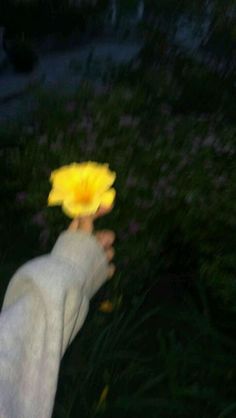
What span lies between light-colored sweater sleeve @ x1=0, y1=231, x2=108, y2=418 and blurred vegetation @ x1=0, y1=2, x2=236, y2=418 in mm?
786

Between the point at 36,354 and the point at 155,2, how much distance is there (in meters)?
3.11

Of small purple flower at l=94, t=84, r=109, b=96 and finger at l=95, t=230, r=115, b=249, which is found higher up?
finger at l=95, t=230, r=115, b=249

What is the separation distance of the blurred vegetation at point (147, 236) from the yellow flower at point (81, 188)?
89 cm

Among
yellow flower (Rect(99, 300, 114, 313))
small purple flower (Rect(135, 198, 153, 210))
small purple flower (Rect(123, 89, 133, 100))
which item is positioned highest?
small purple flower (Rect(123, 89, 133, 100))

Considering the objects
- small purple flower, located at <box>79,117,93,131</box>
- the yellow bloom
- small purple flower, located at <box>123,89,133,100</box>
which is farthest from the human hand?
small purple flower, located at <box>123,89,133,100</box>

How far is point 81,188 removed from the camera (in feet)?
Answer: 3.16

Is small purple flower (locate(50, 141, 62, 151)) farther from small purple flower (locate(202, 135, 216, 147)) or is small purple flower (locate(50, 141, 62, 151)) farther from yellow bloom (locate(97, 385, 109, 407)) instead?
yellow bloom (locate(97, 385, 109, 407))

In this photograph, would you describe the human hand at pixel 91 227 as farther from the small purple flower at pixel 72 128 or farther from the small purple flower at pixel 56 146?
the small purple flower at pixel 72 128

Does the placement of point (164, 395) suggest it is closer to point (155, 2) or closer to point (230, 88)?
point (230, 88)

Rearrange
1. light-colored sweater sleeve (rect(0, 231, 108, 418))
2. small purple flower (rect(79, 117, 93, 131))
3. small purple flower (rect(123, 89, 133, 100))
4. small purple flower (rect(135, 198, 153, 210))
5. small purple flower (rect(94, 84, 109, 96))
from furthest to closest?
small purple flower (rect(94, 84, 109, 96))
small purple flower (rect(123, 89, 133, 100))
small purple flower (rect(79, 117, 93, 131))
small purple flower (rect(135, 198, 153, 210))
light-colored sweater sleeve (rect(0, 231, 108, 418))

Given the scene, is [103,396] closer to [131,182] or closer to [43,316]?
[43,316]

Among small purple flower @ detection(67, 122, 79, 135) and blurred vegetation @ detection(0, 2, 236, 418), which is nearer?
blurred vegetation @ detection(0, 2, 236, 418)

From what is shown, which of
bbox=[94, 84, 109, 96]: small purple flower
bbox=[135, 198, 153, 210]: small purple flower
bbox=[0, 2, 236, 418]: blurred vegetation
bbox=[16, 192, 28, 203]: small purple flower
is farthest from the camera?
bbox=[94, 84, 109, 96]: small purple flower

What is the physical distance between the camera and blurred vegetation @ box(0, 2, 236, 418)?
1824mm
